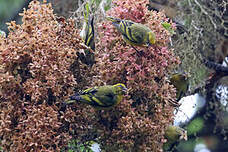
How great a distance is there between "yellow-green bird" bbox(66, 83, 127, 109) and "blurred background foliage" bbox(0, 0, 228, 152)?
0.93 m

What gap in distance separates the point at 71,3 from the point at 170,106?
1.48m

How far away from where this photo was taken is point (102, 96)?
1211 mm

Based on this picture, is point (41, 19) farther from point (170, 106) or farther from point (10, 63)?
point (170, 106)

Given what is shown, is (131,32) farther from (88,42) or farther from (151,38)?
(88,42)

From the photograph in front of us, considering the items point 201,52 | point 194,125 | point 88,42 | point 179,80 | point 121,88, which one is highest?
point 88,42

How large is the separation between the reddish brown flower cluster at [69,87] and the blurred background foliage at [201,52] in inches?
29.8

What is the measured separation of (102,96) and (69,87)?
15cm

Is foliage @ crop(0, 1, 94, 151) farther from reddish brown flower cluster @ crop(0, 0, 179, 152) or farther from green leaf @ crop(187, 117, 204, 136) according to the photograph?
green leaf @ crop(187, 117, 204, 136)

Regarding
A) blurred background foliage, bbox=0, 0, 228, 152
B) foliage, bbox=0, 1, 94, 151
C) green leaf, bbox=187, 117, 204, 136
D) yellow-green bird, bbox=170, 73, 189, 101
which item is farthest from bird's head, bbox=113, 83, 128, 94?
green leaf, bbox=187, 117, 204, 136

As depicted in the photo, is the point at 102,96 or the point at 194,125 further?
the point at 194,125

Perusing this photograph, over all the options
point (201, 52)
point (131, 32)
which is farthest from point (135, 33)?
point (201, 52)

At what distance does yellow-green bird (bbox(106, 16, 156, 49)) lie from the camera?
126cm

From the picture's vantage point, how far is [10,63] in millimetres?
1227

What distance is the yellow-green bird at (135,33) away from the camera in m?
1.26
